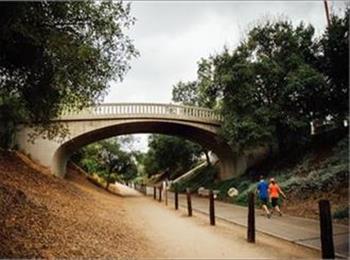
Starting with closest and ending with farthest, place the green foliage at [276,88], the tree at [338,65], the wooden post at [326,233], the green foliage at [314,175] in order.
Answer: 1. the wooden post at [326,233]
2. the green foliage at [314,175]
3. the tree at [338,65]
4. the green foliage at [276,88]

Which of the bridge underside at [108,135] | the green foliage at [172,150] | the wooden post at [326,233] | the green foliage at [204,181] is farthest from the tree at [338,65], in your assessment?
the green foliage at [172,150]

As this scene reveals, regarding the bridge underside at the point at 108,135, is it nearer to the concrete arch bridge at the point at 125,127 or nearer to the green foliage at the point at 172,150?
the concrete arch bridge at the point at 125,127

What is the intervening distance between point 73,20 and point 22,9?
4.03 m

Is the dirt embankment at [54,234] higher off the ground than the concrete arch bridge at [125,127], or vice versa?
the concrete arch bridge at [125,127]

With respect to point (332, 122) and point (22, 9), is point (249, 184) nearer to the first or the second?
point (332, 122)

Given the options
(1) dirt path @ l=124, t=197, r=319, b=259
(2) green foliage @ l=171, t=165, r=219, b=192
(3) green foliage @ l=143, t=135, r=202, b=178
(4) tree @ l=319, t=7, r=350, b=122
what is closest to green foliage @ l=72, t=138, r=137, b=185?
(3) green foliage @ l=143, t=135, r=202, b=178

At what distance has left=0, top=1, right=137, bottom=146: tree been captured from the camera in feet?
30.3

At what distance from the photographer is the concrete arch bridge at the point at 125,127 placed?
26.1 m

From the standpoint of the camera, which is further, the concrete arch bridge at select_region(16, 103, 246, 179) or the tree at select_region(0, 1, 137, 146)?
the concrete arch bridge at select_region(16, 103, 246, 179)

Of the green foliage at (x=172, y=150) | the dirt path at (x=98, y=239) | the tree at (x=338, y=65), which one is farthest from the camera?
the green foliage at (x=172, y=150)

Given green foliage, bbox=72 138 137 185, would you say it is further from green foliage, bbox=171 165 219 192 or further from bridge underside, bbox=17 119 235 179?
bridge underside, bbox=17 119 235 179

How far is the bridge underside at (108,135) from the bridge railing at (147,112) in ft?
1.43

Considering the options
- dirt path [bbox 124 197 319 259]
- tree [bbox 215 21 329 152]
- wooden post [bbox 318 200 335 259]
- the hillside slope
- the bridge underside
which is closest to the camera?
wooden post [bbox 318 200 335 259]

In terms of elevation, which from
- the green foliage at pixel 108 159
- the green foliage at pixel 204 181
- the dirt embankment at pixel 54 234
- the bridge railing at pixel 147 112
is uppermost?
the bridge railing at pixel 147 112
